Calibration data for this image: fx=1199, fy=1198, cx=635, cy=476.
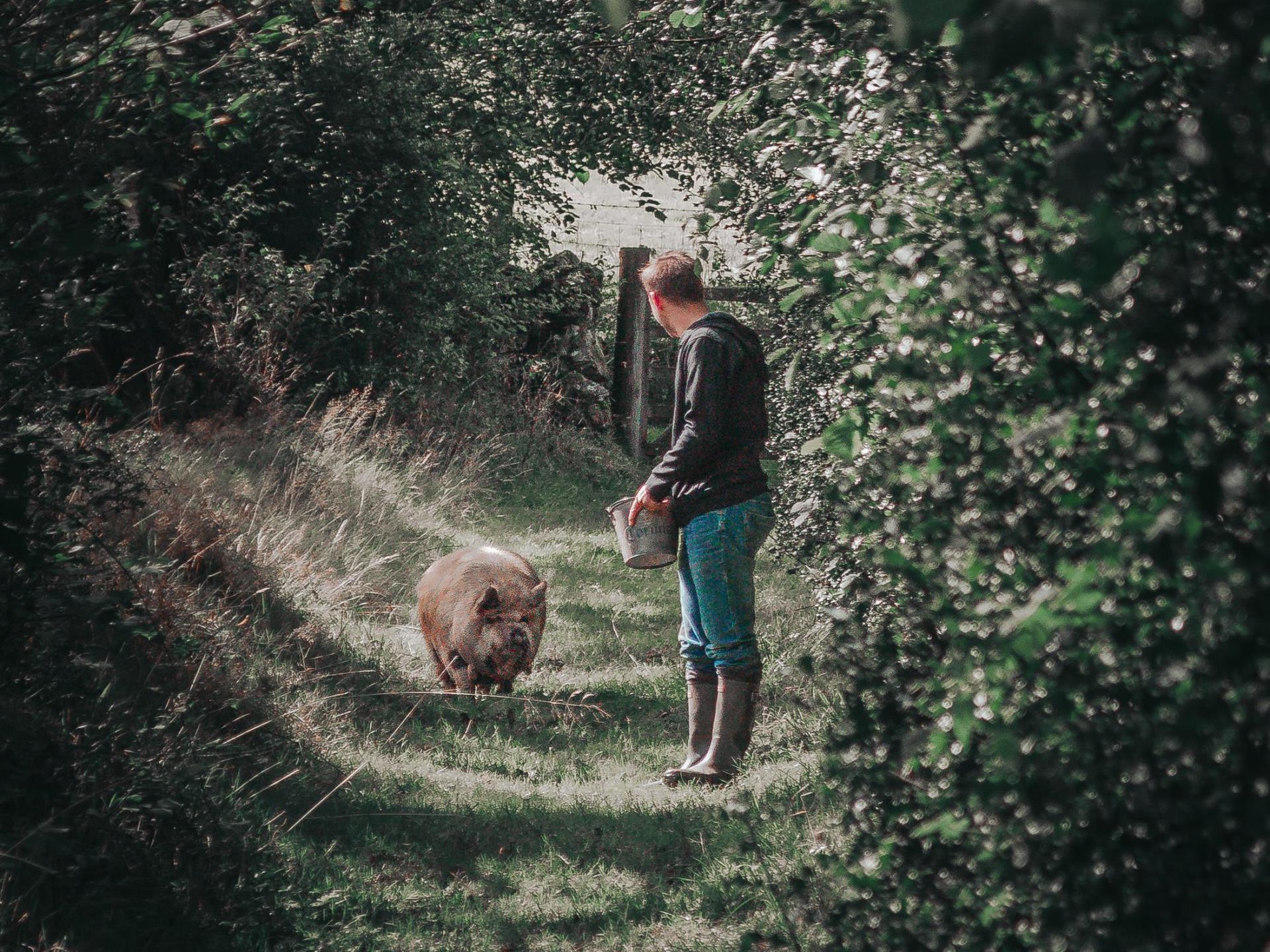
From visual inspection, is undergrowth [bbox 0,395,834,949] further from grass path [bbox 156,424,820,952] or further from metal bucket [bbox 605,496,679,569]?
metal bucket [bbox 605,496,679,569]

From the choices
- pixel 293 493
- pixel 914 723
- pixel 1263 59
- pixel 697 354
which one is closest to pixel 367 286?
pixel 293 493

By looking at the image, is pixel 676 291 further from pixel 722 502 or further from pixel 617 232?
pixel 617 232

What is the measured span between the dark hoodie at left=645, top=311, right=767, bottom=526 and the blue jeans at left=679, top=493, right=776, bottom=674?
7 centimetres

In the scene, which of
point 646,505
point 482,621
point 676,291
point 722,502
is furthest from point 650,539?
point 482,621

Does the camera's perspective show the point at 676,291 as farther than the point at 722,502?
Yes

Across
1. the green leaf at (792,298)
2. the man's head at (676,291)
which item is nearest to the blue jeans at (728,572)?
the man's head at (676,291)

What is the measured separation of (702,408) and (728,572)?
74cm

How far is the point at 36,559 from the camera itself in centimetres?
346

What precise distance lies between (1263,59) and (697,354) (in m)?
3.93

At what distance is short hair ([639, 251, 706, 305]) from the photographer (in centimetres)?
565

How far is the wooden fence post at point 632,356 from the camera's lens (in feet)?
46.0

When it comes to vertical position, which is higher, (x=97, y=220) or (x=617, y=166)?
(x=97, y=220)

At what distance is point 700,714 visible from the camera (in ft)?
18.4

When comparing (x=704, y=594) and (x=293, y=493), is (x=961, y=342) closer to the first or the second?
(x=704, y=594)
